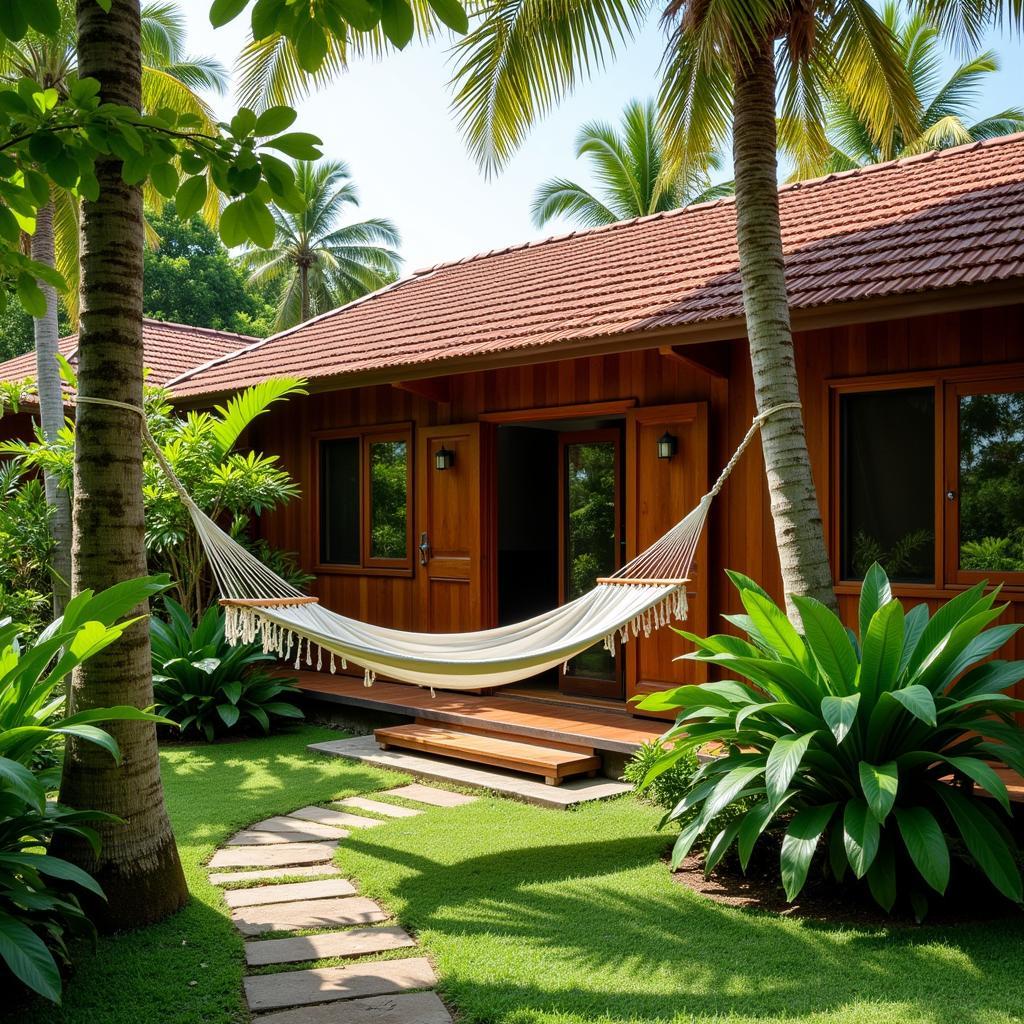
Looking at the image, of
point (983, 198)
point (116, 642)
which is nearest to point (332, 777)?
point (116, 642)

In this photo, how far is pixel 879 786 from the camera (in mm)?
3369

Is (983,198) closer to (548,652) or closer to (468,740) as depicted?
(548,652)

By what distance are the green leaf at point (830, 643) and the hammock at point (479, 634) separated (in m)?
0.86

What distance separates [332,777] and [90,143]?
13.6ft

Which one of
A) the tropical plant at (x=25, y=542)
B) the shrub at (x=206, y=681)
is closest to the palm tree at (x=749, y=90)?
the shrub at (x=206, y=681)

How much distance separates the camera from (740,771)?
12.4 ft

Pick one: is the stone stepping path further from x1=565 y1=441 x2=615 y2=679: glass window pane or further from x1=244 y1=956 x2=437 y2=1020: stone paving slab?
x1=565 y1=441 x2=615 y2=679: glass window pane

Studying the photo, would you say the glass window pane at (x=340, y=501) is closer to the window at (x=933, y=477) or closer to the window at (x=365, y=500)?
the window at (x=365, y=500)

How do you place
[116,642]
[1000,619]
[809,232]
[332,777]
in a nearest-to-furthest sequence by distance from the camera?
[116,642], [1000,619], [332,777], [809,232]

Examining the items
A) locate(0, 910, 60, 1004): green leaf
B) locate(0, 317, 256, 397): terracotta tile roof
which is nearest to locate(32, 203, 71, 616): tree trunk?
locate(0, 317, 256, 397): terracotta tile roof

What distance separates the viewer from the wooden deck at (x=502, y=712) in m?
5.77

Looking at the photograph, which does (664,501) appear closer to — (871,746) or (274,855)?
(871,746)

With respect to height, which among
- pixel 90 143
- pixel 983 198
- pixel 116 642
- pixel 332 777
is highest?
pixel 983 198

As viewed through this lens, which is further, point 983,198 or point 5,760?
point 983,198
